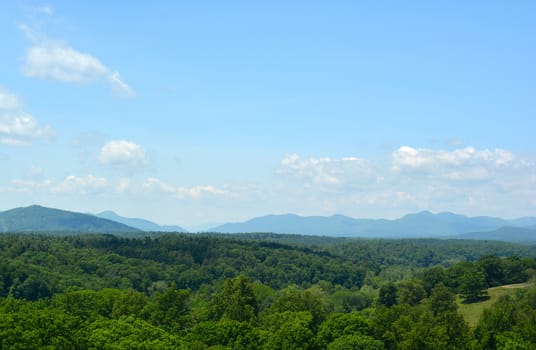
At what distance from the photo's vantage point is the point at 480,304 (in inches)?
4951

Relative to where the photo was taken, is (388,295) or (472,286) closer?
(472,286)

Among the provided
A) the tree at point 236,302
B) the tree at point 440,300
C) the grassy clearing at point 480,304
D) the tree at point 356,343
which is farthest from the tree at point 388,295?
the tree at point 356,343

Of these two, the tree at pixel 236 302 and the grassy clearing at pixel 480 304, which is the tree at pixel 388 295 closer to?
the grassy clearing at pixel 480 304

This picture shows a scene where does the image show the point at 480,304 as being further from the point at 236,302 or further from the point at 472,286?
the point at 236,302

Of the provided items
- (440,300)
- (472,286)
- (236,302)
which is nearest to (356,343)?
(236,302)

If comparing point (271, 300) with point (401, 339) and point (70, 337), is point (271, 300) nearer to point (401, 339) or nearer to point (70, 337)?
point (401, 339)

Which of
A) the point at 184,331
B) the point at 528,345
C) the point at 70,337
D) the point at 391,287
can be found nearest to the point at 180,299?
the point at 184,331

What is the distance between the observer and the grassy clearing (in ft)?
383

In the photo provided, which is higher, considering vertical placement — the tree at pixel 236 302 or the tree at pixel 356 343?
the tree at pixel 236 302

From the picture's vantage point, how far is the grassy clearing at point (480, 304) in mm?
116806

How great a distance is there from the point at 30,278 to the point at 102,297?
2412 inches

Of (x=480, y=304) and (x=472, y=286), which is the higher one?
(x=472, y=286)

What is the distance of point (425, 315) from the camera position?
8138 centimetres

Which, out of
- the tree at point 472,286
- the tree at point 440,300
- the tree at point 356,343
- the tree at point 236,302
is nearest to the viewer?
the tree at point 356,343
